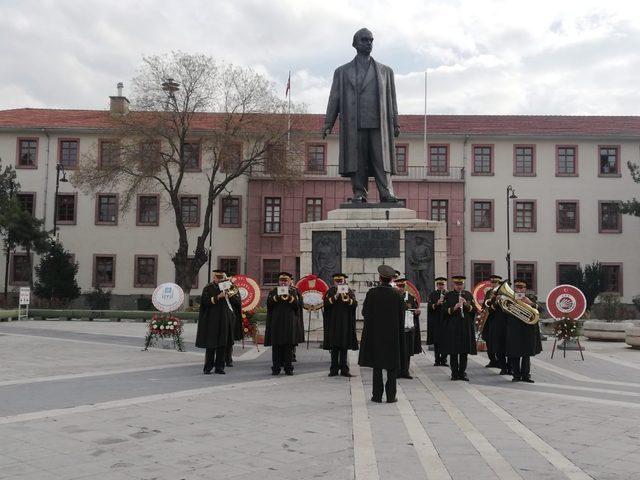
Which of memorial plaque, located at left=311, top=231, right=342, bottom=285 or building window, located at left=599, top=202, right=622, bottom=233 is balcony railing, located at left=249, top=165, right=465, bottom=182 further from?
memorial plaque, located at left=311, top=231, right=342, bottom=285

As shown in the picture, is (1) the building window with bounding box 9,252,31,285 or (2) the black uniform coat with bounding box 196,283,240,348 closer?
(2) the black uniform coat with bounding box 196,283,240,348

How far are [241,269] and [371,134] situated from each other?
26.9 meters

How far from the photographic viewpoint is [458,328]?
10.6 m

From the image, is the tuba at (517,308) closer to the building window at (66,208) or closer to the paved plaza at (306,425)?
the paved plaza at (306,425)

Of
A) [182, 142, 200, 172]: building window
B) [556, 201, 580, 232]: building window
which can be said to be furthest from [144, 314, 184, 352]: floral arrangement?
[556, 201, 580, 232]: building window

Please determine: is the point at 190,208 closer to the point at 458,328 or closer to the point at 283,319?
the point at 283,319

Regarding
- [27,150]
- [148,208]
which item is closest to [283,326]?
[148,208]

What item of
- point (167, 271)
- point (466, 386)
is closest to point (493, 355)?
point (466, 386)

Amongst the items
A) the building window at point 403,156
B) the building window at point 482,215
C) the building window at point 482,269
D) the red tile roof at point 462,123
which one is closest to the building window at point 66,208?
the red tile roof at point 462,123

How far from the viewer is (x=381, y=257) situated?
13.8m

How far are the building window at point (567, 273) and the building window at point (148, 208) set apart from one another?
25613 mm

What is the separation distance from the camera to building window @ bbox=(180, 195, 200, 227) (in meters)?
40.9

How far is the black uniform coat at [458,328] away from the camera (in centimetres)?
1052

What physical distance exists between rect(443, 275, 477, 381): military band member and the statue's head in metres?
6.15
